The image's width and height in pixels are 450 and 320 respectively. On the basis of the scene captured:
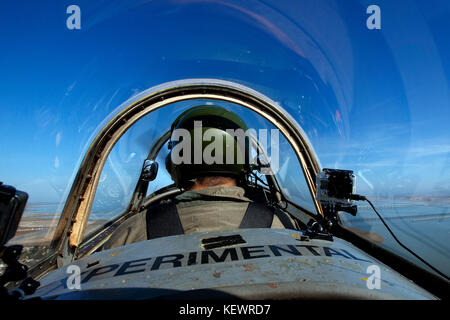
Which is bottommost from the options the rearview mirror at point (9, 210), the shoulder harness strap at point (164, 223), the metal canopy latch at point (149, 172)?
the shoulder harness strap at point (164, 223)

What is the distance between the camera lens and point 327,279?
55cm

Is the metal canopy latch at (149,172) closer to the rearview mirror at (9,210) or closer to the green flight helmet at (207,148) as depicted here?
the green flight helmet at (207,148)

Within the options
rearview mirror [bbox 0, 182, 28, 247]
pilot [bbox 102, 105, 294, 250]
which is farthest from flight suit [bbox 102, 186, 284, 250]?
rearview mirror [bbox 0, 182, 28, 247]

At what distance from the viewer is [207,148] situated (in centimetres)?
166

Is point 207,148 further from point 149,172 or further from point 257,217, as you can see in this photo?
point 149,172

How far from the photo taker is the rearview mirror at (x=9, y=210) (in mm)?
541

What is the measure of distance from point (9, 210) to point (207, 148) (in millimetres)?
1212

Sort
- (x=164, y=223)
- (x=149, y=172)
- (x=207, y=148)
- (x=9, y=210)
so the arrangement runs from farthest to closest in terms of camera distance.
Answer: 1. (x=149, y=172)
2. (x=207, y=148)
3. (x=164, y=223)
4. (x=9, y=210)

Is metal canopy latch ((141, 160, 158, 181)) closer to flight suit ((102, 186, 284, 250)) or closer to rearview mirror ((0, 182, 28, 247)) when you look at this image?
flight suit ((102, 186, 284, 250))

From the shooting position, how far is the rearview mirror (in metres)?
0.54

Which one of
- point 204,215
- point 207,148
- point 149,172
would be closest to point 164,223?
point 204,215

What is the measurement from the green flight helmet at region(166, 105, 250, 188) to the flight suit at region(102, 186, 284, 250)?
25 cm

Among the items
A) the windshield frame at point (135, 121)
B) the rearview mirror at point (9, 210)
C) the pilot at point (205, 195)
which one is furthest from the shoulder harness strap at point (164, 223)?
the windshield frame at point (135, 121)
